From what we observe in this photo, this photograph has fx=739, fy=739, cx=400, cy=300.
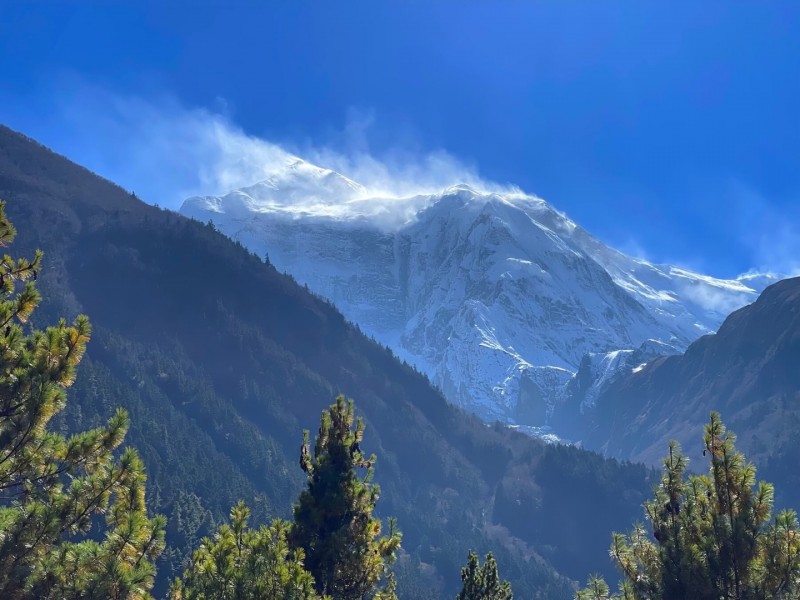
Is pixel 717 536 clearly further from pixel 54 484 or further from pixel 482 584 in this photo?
pixel 54 484

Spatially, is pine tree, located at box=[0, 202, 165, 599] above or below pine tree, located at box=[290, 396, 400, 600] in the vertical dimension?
below

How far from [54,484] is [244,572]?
13.7ft

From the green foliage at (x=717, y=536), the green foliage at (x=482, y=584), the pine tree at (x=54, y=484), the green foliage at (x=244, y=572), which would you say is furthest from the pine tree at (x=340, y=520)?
the pine tree at (x=54, y=484)

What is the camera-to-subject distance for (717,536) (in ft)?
47.4

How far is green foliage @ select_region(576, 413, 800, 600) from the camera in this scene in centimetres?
1388

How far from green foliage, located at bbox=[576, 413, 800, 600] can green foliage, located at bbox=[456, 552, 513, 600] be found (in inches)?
303

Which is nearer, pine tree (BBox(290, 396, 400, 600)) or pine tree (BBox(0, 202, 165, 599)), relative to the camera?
pine tree (BBox(0, 202, 165, 599))

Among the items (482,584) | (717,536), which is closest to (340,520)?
(482,584)

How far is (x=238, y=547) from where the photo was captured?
667 inches

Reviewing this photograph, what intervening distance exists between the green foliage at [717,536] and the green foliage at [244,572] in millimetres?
7214

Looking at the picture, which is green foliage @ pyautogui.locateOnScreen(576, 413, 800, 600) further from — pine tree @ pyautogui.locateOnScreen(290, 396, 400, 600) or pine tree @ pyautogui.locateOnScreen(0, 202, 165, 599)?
pine tree @ pyautogui.locateOnScreen(0, 202, 165, 599)

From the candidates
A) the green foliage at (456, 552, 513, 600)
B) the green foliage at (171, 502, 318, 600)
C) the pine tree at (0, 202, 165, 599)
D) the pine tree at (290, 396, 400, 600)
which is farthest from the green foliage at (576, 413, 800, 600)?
the pine tree at (0, 202, 165, 599)

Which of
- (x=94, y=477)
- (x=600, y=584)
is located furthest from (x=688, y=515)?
(x=94, y=477)

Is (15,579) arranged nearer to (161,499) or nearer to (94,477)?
(94,477)
